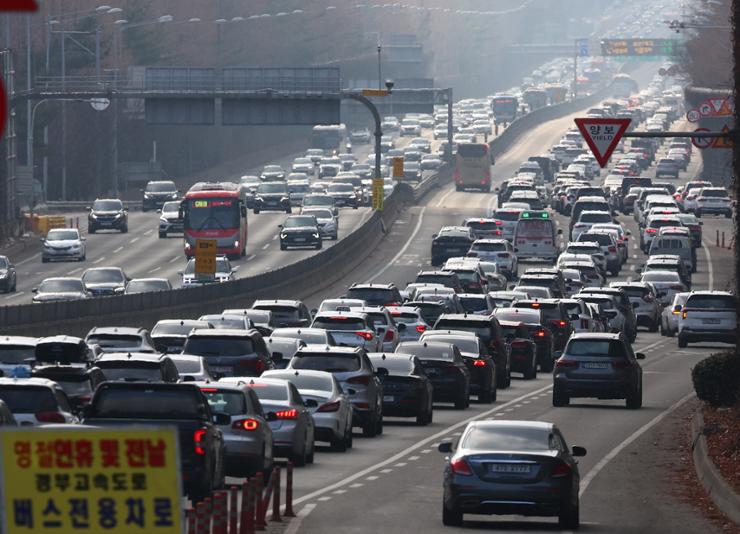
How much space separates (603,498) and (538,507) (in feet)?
12.6

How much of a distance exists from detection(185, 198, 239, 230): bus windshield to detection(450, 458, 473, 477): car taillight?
62.0 metres

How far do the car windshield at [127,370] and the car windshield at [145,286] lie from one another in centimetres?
3186

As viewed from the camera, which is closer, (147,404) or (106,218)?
(147,404)

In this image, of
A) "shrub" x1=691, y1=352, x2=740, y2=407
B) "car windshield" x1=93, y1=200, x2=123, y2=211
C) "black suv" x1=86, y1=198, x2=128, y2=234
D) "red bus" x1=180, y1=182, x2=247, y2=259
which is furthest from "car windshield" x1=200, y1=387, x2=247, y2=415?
"car windshield" x1=93, y1=200, x2=123, y2=211

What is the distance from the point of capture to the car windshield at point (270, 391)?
2583 cm

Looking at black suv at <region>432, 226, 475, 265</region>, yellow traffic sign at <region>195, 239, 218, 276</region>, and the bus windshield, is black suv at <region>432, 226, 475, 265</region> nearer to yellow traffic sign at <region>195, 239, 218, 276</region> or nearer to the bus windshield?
the bus windshield

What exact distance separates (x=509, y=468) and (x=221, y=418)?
396 cm

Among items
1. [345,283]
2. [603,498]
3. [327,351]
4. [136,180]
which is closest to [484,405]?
[327,351]

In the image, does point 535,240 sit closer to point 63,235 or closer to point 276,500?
point 63,235

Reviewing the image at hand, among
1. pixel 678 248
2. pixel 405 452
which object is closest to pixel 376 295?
pixel 405 452

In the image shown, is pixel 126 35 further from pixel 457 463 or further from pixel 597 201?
pixel 457 463

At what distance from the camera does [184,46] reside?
623ft

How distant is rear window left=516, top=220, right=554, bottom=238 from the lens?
82.3 metres

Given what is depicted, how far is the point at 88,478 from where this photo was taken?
8516 millimetres
